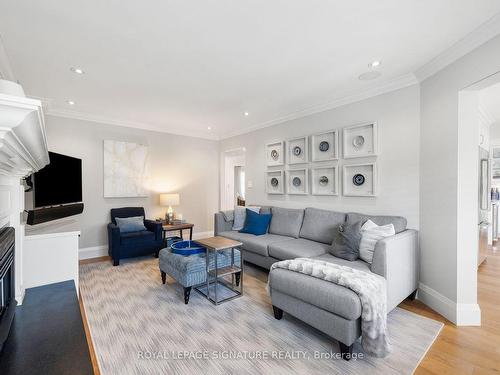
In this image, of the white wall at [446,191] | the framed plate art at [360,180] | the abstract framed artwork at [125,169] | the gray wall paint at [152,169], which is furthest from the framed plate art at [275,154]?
the abstract framed artwork at [125,169]

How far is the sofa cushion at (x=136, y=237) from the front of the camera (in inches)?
152

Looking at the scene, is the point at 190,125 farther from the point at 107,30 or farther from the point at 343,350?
the point at 343,350

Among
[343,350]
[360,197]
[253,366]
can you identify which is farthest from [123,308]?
[360,197]

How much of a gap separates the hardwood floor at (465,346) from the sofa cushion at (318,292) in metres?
0.59

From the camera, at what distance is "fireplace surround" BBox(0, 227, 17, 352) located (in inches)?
46.7

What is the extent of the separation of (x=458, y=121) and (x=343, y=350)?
222cm

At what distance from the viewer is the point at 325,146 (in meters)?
3.63

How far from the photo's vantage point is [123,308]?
8.30ft

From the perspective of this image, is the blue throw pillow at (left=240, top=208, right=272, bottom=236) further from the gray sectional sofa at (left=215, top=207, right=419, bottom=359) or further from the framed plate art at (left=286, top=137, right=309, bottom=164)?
the framed plate art at (left=286, top=137, right=309, bottom=164)

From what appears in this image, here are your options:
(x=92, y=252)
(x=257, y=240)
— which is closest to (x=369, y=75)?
(x=257, y=240)

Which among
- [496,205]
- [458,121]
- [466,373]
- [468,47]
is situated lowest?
[466,373]

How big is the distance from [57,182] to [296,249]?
2946 millimetres

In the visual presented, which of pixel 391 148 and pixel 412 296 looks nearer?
pixel 412 296

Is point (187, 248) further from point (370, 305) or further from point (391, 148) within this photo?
point (391, 148)
